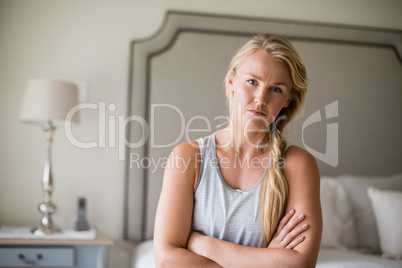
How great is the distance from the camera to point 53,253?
223cm

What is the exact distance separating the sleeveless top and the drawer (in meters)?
1.20

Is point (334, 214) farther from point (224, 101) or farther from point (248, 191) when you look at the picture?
point (248, 191)

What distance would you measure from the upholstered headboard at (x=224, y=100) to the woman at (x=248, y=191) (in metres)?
1.26

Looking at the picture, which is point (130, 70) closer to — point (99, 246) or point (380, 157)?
point (99, 246)

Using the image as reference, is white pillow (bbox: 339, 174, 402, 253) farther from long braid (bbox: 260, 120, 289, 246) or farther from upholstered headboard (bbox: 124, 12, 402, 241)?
long braid (bbox: 260, 120, 289, 246)

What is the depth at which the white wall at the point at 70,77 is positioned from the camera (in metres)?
2.63

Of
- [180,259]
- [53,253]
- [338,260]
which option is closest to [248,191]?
[180,259]

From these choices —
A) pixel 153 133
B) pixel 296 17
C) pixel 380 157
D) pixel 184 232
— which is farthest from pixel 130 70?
pixel 380 157

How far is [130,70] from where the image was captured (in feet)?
8.86

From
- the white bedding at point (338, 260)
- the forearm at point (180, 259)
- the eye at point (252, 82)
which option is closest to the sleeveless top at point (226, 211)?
the forearm at point (180, 259)

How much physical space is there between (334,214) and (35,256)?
1709 millimetres

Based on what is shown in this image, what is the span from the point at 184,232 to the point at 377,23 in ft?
8.30

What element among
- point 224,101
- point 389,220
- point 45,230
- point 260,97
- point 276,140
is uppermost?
point 224,101

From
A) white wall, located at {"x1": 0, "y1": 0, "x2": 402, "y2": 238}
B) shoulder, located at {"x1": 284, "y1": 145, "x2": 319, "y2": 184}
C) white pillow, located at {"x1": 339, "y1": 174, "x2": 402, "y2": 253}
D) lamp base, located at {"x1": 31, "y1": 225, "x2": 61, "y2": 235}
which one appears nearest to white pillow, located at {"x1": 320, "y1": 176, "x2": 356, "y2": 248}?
white pillow, located at {"x1": 339, "y1": 174, "x2": 402, "y2": 253}
